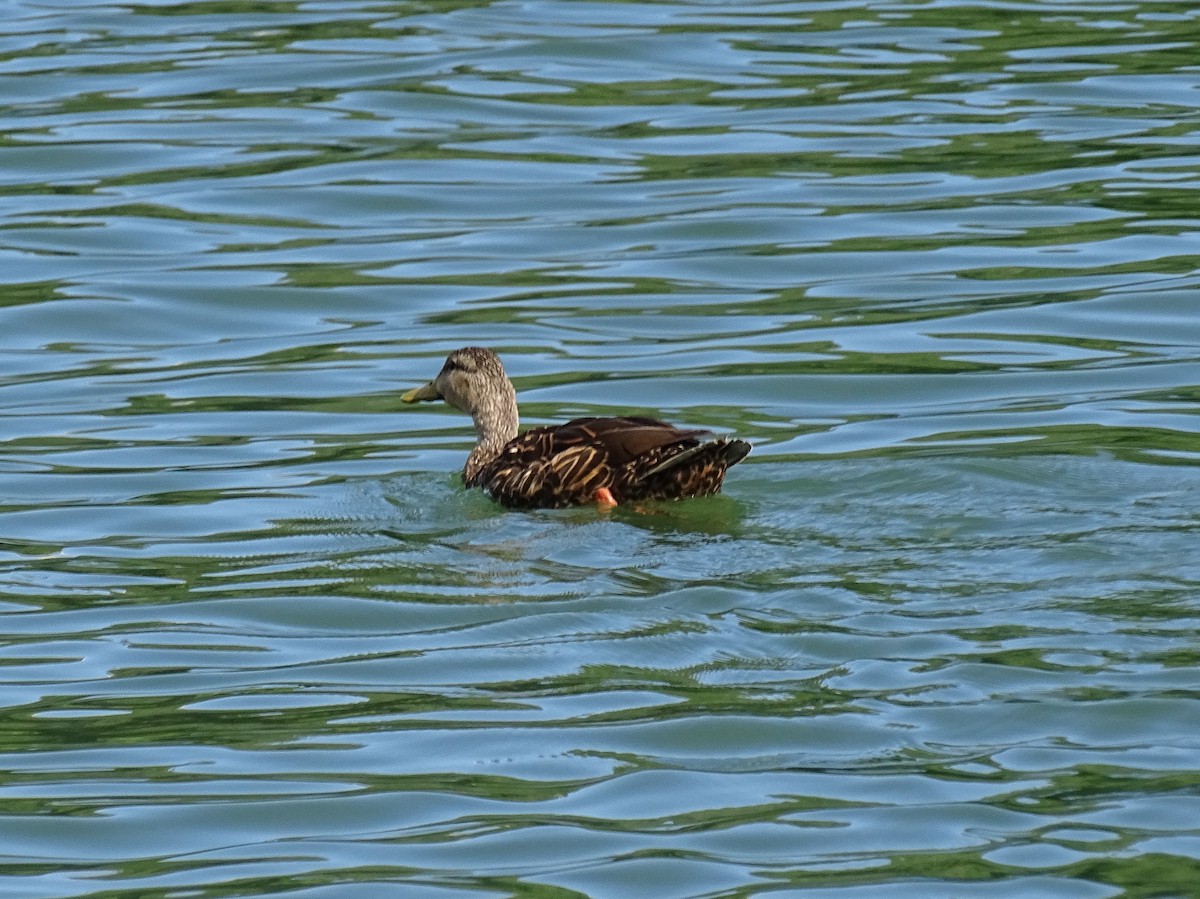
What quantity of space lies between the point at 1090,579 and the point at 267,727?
3205 millimetres

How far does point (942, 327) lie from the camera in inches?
593

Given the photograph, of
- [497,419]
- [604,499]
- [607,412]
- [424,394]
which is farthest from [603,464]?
[607,412]

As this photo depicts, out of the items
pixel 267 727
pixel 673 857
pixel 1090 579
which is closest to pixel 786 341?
pixel 1090 579

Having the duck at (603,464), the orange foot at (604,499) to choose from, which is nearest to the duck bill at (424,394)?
the duck at (603,464)

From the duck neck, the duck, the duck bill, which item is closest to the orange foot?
the duck

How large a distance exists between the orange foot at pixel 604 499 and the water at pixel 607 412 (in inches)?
4.0

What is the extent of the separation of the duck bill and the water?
0.34 metres

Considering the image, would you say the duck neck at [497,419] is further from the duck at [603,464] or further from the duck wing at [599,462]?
the duck wing at [599,462]

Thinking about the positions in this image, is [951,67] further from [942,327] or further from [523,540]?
[523,540]

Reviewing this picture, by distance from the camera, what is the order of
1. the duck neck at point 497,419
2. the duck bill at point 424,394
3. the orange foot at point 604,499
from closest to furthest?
the orange foot at point 604,499 < the duck neck at point 497,419 < the duck bill at point 424,394

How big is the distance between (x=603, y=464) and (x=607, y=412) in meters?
2.46

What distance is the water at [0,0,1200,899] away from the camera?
7469 millimetres

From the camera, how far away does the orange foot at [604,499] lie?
1166 centimetres

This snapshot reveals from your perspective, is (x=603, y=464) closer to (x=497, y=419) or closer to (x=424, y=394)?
(x=497, y=419)
